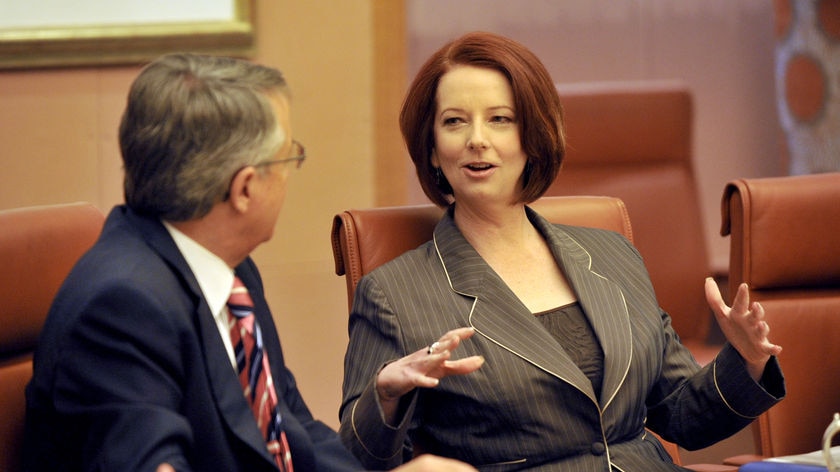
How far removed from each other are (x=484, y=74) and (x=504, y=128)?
11cm

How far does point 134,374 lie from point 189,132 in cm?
30

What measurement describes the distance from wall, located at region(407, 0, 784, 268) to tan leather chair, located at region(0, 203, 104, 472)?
286 cm

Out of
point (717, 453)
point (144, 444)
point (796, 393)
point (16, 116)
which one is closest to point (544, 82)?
point (796, 393)

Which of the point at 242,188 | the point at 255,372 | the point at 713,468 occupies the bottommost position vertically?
the point at 713,468

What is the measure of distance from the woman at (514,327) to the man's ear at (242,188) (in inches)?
18.1

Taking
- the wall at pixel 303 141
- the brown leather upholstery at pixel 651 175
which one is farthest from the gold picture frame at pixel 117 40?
the brown leather upholstery at pixel 651 175

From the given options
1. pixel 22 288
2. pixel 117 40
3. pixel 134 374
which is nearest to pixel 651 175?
pixel 117 40

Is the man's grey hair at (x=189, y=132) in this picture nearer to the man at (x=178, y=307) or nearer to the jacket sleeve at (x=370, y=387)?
the man at (x=178, y=307)

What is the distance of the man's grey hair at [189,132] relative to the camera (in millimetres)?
1335

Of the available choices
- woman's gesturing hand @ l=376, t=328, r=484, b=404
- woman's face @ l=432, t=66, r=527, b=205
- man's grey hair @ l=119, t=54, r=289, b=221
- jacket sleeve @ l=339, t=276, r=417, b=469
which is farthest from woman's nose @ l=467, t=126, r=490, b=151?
man's grey hair @ l=119, t=54, r=289, b=221

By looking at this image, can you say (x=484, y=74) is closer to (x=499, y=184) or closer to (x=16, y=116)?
(x=499, y=184)

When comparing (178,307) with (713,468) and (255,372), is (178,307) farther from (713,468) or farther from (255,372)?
(713,468)

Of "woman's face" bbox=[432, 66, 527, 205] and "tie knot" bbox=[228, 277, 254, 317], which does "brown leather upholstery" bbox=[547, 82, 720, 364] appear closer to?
"woman's face" bbox=[432, 66, 527, 205]

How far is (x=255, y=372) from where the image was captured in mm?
1440
